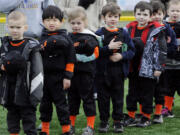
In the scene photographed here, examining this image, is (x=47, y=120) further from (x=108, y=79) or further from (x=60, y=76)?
(x=108, y=79)

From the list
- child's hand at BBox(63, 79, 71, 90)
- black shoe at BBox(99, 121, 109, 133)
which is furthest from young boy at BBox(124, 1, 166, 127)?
child's hand at BBox(63, 79, 71, 90)

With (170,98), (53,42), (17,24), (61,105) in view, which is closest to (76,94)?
(61,105)

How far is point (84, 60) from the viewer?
14.8 feet

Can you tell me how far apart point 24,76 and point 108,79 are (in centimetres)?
121

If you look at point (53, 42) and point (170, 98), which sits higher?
point (53, 42)

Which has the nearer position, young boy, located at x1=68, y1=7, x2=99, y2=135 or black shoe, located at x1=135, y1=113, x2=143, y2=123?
young boy, located at x1=68, y1=7, x2=99, y2=135

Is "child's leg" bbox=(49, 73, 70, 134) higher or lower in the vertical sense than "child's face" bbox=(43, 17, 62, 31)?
lower

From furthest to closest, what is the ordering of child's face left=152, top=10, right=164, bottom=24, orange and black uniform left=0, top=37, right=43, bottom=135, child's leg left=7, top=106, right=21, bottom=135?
child's face left=152, top=10, right=164, bottom=24, child's leg left=7, top=106, right=21, bottom=135, orange and black uniform left=0, top=37, right=43, bottom=135

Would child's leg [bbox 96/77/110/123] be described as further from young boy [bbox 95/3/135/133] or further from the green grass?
the green grass

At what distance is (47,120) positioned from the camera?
14.6ft

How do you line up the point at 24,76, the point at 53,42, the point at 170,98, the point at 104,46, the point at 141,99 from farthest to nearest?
the point at 170,98, the point at 141,99, the point at 104,46, the point at 53,42, the point at 24,76

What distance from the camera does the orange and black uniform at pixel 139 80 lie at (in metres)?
4.95

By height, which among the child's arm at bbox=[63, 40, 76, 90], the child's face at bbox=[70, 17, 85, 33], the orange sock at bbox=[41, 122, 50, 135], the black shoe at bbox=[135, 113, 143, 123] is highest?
the child's face at bbox=[70, 17, 85, 33]

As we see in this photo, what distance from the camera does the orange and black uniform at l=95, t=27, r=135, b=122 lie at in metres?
4.70
